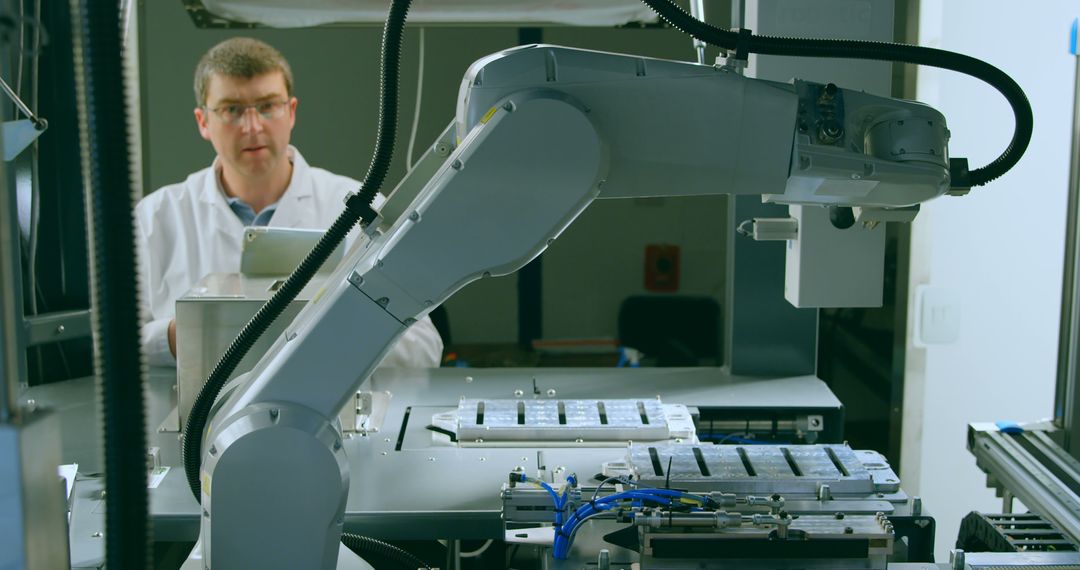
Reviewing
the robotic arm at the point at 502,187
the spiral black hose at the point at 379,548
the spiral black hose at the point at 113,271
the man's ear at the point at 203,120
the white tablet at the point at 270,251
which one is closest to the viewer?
the spiral black hose at the point at 113,271

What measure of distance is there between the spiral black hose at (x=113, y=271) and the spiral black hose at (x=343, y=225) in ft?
1.97

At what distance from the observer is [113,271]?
0.62 meters

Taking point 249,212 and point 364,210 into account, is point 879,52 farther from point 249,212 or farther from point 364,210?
point 249,212

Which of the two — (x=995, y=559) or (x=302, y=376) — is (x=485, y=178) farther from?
(x=995, y=559)

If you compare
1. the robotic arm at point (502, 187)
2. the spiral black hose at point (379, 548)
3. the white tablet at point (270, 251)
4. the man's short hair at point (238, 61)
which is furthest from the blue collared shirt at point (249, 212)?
the robotic arm at point (502, 187)

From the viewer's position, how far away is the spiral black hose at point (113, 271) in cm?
60

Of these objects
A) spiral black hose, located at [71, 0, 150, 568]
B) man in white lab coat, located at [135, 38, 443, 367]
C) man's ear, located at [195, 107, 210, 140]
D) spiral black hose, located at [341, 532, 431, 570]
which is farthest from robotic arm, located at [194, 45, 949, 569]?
man's ear, located at [195, 107, 210, 140]

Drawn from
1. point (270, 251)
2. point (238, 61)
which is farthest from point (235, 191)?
point (270, 251)

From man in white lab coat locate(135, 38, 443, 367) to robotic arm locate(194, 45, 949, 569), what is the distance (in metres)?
1.57

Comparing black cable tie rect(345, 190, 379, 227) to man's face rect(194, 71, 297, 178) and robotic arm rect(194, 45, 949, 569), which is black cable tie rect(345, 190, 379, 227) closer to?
robotic arm rect(194, 45, 949, 569)

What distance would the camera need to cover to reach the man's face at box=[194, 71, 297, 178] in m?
2.98

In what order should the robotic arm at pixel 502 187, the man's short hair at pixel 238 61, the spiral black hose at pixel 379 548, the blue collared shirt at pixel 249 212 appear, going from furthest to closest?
the blue collared shirt at pixel 249 212, the man's short hair at pixel 238 61, the spiral black hose at pixel 379 548, the robotic arm at pixel 502 187

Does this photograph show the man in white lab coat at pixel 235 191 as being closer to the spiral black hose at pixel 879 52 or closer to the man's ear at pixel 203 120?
the man's ear at pixel 203 120

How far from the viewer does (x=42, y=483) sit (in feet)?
1.99
